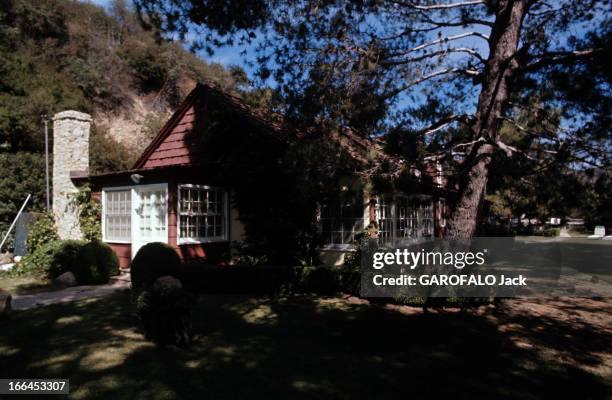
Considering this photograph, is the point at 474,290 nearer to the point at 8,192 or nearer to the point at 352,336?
the point at 352,336

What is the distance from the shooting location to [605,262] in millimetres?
15234

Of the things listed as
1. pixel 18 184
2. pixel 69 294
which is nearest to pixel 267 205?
pixel 69 294

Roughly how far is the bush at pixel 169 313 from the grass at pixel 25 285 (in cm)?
512

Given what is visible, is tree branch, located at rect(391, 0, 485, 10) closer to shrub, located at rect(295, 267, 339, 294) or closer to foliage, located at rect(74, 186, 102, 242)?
shrub, located at rect(295, 267, 339, 294)

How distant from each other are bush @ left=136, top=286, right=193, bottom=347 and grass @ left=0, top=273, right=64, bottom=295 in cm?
512

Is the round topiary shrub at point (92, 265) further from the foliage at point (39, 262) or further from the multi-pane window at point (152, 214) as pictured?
the foliage at point (39, 262)

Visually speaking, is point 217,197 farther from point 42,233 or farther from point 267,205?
point 42,233

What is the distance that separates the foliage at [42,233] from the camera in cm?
1144

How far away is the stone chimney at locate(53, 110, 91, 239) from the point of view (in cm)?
1177

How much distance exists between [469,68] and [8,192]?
1533cm

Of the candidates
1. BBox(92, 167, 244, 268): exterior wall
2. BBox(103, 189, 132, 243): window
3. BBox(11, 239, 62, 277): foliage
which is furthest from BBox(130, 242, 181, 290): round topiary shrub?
BBox(11, 239, 62, 277): foliage

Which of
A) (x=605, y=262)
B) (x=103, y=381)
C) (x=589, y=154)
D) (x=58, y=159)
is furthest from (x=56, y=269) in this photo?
(x=605, y=262)

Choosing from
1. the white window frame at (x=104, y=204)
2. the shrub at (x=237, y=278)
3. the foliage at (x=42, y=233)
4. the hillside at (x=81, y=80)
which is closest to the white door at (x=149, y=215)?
the white window frame at (x=104, y=204)

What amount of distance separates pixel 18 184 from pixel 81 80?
9529mm
